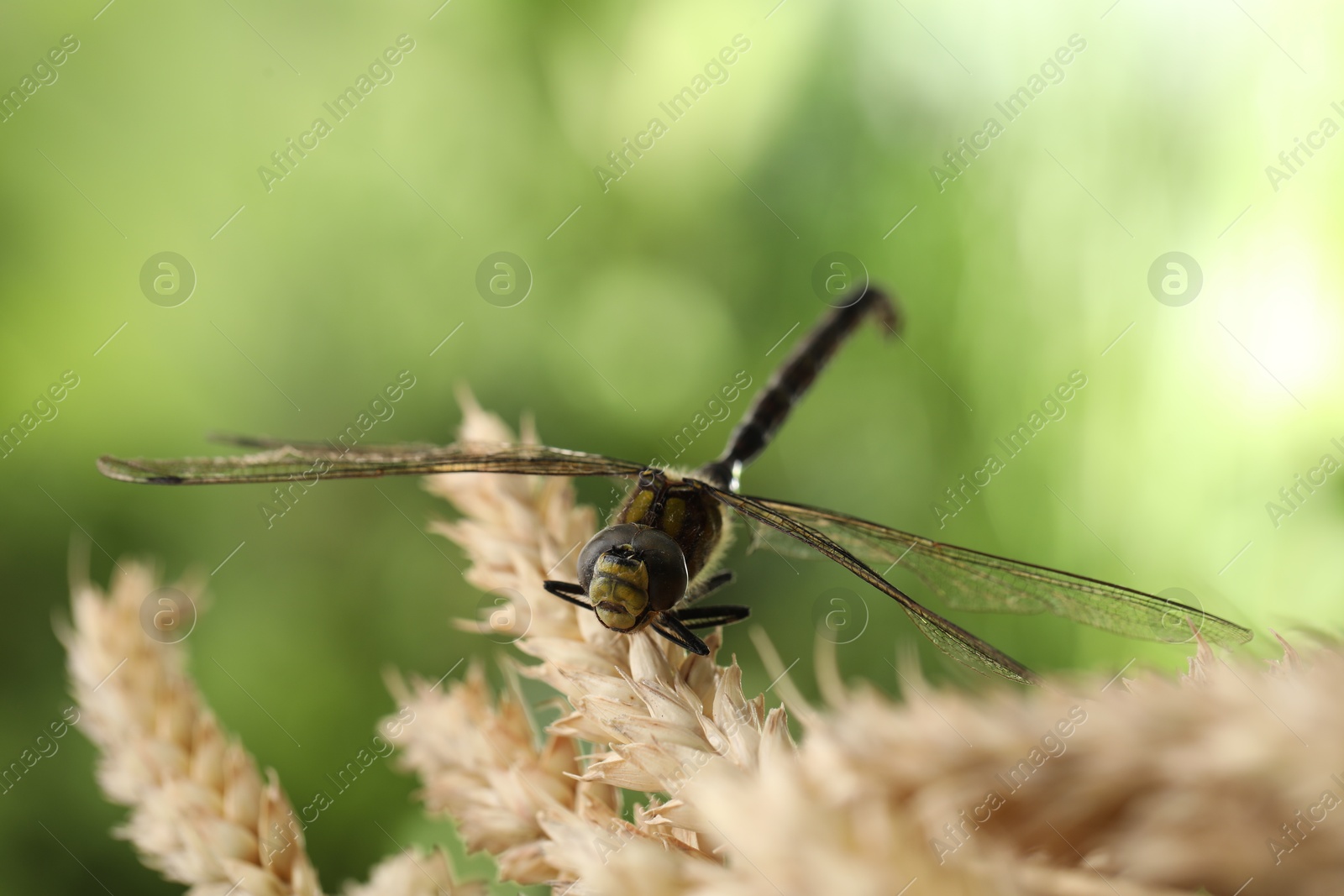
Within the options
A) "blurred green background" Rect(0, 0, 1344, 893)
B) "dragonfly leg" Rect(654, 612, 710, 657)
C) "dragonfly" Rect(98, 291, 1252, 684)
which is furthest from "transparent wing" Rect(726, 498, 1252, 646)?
"blurred green background" Rect(0, 0, 1344, 893)

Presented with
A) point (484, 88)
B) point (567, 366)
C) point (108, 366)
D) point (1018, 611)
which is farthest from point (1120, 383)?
point (108, 366)

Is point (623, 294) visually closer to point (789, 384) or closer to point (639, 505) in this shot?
point (789, 384)

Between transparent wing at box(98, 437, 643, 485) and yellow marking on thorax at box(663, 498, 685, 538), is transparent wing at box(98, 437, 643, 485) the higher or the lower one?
the higher one

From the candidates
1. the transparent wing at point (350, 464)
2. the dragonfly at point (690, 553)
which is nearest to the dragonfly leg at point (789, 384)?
the dragonfly at point (690, 553)

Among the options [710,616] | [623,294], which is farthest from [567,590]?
[623,294]

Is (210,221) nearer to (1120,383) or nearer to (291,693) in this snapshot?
(291,693)

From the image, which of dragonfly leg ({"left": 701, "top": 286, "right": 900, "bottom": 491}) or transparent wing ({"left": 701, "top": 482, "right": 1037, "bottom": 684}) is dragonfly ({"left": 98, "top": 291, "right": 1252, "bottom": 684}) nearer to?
transparent wing ({"left": 701, "top": 482, "right": 1037, "bottom": 684})

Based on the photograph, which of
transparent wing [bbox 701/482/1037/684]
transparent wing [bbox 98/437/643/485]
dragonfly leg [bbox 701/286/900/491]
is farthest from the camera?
dragonfly leg [bbox 701/286/900/491]
